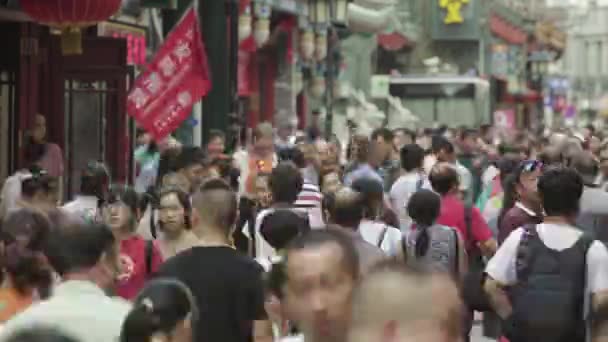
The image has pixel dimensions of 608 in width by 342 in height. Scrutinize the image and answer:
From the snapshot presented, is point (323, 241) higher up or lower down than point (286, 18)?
lower down

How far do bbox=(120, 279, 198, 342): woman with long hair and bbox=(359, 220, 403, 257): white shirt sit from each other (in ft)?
16.4

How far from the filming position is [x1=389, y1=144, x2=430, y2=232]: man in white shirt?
14.8 meters

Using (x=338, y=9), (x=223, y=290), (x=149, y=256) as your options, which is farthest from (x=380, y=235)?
(x=338, y=9)

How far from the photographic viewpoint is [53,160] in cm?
1783

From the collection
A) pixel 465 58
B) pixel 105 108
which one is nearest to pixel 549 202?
pixel 105 108

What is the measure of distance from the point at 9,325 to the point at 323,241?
112 cm

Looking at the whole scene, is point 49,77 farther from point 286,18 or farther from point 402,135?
point 286,18

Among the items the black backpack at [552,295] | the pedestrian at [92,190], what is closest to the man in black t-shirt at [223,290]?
the black backpack at [552,295]

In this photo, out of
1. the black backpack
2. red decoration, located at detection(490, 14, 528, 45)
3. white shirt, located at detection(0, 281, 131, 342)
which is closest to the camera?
white shirt, located at detection(0, 281, 131, 342)

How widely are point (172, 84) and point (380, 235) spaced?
24.7 ft

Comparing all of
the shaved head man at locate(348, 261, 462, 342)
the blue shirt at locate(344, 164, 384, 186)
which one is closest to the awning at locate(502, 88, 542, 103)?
the blue shirt at locate(344, 164, 384, 186)

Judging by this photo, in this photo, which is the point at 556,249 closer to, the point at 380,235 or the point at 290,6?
the point at 380,235

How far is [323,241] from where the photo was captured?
553cm

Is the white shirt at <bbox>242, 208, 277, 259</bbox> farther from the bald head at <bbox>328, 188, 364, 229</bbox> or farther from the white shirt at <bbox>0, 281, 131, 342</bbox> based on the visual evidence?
the white shirt at <bbox>0, 281, 131, 342</bbox>
